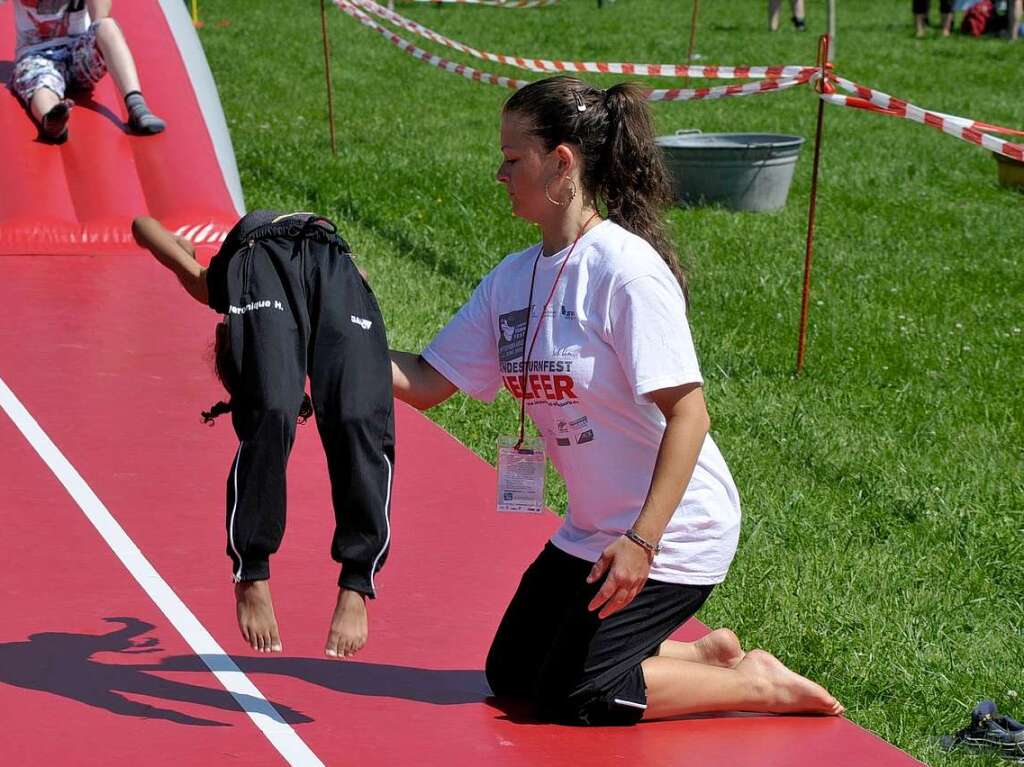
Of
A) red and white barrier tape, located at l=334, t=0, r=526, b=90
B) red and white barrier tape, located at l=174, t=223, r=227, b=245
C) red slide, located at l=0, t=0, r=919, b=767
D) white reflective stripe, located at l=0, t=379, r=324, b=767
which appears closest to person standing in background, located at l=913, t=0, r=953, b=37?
red and white barrier tape, located at l=334, t=0, r=526, b=90

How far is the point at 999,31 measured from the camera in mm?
22922

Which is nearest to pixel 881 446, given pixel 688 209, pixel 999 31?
pixel 688 209

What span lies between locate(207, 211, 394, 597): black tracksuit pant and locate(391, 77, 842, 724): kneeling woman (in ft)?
1.23

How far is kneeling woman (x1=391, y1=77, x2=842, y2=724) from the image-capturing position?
359 cm

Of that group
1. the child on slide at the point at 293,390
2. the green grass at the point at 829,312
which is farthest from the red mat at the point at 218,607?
the green grass at the point at 829,312

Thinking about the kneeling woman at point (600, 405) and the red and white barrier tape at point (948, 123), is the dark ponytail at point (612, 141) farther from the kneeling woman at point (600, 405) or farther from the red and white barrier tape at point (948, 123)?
the red and white barrier tape at point (948, 123)

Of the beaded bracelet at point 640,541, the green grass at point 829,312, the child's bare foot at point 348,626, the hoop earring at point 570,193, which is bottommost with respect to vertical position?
the green grass at point 829,312

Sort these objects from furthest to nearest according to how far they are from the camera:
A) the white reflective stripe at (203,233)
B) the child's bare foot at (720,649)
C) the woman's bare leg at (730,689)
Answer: the white reflective stripe at (203,233), the child's bare foot at (720,649), the woman's bare leg at (730,689)

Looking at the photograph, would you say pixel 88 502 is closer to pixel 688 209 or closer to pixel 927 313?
pixel 927 313

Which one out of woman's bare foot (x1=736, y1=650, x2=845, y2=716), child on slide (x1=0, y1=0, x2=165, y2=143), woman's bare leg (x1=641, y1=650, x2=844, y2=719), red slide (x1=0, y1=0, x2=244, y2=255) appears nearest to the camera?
woman's bare leg (x1=641, y1=650, x2=844, y2=719)

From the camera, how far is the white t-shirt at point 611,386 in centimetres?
352

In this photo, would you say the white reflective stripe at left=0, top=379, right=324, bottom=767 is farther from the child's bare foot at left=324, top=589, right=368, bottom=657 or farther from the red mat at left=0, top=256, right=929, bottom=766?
the child's bare foot at left=324, top=589, right=368, bottom=657

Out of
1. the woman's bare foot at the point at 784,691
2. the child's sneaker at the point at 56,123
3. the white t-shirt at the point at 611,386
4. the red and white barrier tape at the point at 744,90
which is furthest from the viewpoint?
the child's sneaker at the point at 56,123

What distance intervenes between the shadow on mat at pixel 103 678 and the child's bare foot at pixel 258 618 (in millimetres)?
348
